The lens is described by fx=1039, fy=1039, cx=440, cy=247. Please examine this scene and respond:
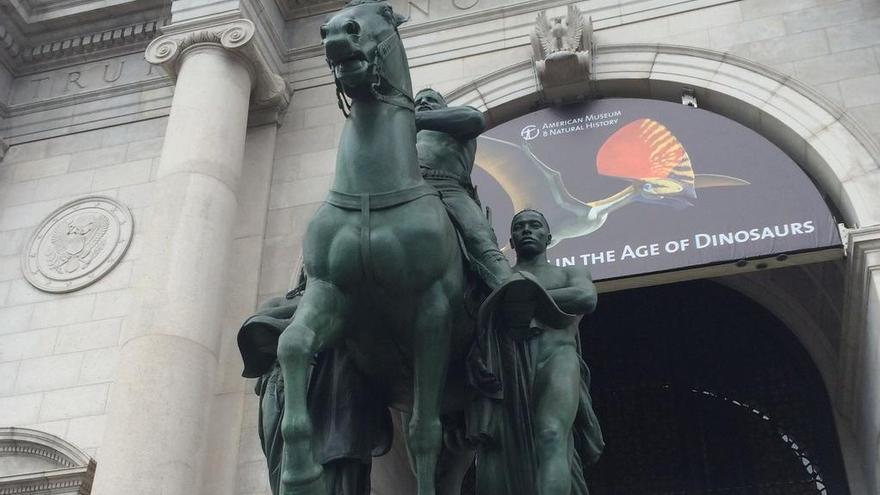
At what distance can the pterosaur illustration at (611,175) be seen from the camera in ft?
A: 36.9

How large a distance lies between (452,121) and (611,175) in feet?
23.4

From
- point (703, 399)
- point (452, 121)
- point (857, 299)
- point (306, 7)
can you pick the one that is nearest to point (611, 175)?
point (857, 299)

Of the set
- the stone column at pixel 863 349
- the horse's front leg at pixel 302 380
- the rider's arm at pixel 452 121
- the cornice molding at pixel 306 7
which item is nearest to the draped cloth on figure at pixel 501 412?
the horse's front leg at pixel 302 380

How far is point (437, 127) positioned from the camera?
4754 millimetres

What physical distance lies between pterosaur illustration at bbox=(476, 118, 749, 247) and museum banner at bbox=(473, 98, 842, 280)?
0.5 inches

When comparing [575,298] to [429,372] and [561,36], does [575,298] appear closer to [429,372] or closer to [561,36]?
[429,372]

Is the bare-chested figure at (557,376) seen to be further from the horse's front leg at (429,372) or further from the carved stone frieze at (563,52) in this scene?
the carved stone frieze at (563,52)

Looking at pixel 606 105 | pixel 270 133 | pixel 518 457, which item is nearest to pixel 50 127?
pixel 270 133

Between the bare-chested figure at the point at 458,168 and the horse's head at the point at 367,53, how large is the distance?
24 centimetres

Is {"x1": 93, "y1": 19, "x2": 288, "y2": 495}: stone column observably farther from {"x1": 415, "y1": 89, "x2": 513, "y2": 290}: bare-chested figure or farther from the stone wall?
{"x1": 415, "y1": 89, "x2": 513, "y2": 290}: bare-chested figure

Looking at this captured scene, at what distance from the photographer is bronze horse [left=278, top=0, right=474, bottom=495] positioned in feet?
13.6

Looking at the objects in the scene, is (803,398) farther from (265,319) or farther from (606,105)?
(265,319)

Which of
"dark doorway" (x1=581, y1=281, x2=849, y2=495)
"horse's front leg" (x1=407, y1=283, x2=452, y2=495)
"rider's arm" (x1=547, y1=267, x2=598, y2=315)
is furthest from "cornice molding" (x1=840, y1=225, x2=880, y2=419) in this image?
"horse's front leg" (x1=407, y1=283, x2=452, y2=495)

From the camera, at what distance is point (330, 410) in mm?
4352
